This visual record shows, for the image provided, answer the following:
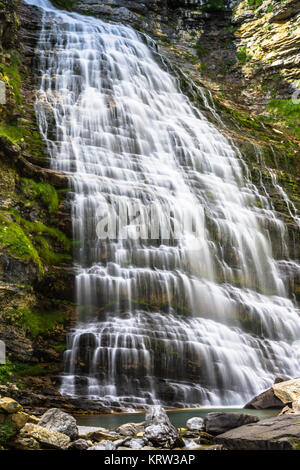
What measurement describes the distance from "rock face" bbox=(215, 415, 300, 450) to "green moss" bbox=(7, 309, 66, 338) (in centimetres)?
638

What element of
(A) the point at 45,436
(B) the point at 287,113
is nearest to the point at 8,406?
(A) the point at 45,436

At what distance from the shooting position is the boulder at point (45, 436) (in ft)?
16.7

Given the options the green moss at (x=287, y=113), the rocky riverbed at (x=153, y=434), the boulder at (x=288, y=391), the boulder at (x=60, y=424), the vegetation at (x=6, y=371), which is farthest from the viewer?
the green moss at (x=287, y=113)

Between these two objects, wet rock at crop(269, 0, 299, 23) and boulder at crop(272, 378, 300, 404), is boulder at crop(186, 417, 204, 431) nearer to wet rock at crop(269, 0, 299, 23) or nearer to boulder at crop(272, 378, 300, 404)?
boulder at crop(272, 378, 300, 404)

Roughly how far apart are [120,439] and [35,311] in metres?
5.74

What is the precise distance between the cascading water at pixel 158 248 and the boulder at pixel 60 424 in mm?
3962

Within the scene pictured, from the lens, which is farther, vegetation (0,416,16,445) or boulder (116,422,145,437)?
boulder (116,422,145,437)

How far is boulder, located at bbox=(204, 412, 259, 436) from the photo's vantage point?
602cm

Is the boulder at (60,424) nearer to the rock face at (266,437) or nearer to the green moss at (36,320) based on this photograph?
the rock face at (266,437)

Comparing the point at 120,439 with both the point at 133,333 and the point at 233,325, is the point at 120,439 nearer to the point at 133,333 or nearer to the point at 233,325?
the point at 133,333

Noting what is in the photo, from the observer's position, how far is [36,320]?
420 inches

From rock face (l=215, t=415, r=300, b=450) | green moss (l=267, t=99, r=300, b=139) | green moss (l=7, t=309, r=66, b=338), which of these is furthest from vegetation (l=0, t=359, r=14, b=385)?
green moss (l=267, t=99, r=300, b=139)

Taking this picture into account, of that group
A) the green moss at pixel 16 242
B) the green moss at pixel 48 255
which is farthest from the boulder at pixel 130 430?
the green moss at pixel 48 255
